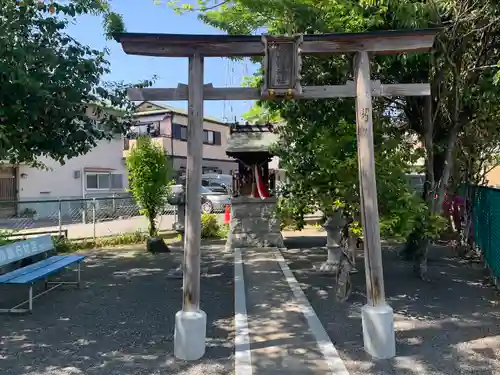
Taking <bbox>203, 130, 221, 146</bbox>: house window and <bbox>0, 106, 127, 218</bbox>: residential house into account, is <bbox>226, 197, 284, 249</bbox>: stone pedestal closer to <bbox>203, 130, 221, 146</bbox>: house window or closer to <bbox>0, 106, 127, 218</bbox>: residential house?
<bbox>0, 106, 127, 218</bbox>: residential house

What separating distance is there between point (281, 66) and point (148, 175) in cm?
850

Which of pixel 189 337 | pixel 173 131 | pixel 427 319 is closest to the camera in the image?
pixel 189 337

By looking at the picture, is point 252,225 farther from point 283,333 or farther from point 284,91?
point 284,91

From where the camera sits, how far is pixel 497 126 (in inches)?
394

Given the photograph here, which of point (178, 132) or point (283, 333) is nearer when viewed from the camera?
point (283, 333)

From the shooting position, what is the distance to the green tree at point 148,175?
12625 millimetres

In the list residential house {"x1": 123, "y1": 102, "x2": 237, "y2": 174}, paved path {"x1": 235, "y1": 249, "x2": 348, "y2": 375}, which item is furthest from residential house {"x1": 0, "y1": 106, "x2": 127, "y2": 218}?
paved path {"x1": 235, "y1": 249, "x2": 348, "y2": 375}

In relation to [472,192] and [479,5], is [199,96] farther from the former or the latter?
[472,192]

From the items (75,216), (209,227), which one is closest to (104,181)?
(75,216)

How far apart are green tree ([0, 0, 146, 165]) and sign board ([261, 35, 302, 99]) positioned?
11.1 ft

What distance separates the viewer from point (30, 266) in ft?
23.0

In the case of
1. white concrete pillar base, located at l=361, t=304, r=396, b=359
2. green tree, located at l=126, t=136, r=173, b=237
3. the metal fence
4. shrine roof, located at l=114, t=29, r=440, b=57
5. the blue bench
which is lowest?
white concrete pillar base, located at l=361, t=304, r=396, b=359

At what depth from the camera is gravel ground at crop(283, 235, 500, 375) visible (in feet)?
14.4

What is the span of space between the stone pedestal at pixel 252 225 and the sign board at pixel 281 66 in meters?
6.76
